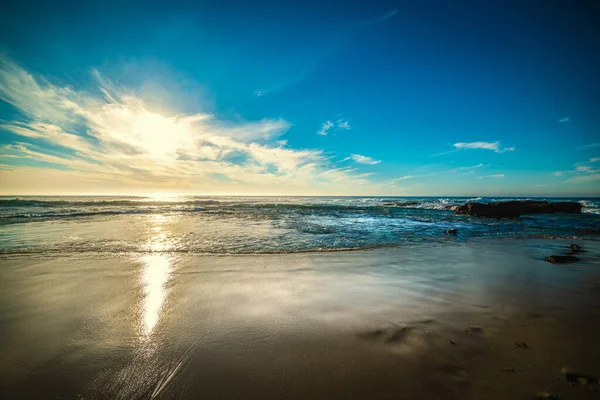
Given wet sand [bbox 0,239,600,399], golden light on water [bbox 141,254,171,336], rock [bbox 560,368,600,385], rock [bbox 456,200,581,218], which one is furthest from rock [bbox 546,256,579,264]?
rock [bbox 456,200,581,218]

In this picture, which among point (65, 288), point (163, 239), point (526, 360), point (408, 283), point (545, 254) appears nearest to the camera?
point (526, 360)

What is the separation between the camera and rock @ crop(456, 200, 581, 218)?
2186cm

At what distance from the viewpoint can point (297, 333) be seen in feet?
9.73

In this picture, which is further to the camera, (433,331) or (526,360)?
(433,331)

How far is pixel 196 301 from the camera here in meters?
3.88

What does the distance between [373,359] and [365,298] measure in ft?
4.96

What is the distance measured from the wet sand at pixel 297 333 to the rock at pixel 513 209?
1971 cm

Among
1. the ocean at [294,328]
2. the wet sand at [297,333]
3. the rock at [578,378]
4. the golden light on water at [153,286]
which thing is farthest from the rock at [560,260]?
the golden light on water at [153,286]

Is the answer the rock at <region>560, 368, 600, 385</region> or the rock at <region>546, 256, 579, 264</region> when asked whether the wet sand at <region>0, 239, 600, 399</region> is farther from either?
the rock at <region>546, 256, 579, 264</region>

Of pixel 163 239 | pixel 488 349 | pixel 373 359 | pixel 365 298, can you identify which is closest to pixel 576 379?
pixel 488 349

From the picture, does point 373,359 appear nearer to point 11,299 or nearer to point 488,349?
point 488,349

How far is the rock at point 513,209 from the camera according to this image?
21.9 meters

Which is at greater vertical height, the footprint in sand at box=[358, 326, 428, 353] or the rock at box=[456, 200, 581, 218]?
the rock at box=[456, 200, 581, 218]

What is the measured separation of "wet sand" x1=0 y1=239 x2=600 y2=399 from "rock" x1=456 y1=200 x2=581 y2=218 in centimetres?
1971
